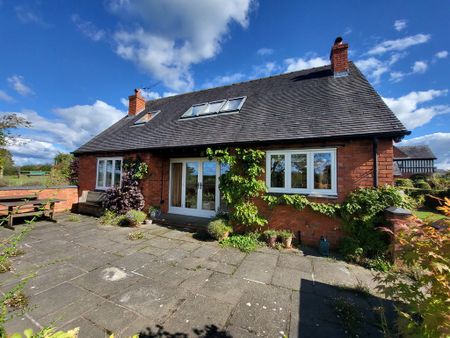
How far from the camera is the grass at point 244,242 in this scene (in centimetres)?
577

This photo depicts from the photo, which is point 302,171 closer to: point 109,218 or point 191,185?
point 191,185

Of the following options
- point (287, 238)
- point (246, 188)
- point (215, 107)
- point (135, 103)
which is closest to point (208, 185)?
point (246, 188)

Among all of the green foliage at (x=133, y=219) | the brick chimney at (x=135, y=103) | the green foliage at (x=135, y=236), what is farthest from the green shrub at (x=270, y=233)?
the brick chimney at (x=135, y=103)

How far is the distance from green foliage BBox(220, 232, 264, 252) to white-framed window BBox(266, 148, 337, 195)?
5.16 ft

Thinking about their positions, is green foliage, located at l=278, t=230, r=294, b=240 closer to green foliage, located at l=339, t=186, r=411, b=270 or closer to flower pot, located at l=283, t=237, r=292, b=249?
flower pot, located at l=283, t=237, r=292, b=249

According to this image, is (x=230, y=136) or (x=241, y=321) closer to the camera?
(x=241, y=321)

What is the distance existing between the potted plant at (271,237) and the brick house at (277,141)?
43cm

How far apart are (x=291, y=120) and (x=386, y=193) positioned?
350 centimetres

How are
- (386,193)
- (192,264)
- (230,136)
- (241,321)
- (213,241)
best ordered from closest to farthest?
(241,321) < (192,264) < (386,193) < (213,241) < (230,136)

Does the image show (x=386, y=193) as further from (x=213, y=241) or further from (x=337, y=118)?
(x=213, y=241)

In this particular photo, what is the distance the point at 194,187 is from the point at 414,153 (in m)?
48.8

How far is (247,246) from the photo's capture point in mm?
5832

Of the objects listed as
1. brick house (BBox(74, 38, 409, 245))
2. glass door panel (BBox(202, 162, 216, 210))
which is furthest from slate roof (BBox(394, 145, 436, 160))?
glass door panel (BBox(202, 162, 216, 210))

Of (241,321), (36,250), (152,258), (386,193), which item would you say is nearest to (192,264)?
(152,258)
